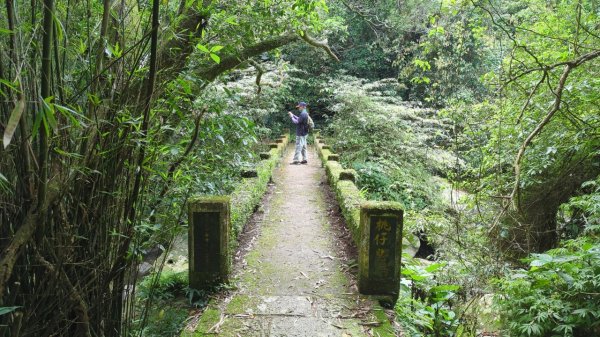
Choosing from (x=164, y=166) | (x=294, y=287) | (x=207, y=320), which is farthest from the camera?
(x=294, y=287)

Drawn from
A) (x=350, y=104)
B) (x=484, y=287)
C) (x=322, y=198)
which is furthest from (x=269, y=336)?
(x=350, y=104)

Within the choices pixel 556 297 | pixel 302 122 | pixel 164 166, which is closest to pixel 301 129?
pixel 302 122

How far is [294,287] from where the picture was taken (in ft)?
14.9

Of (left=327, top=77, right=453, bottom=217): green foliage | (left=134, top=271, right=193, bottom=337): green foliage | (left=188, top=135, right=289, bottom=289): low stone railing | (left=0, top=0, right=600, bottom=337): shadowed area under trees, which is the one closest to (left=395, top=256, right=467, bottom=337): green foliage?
(left=0, top=0, right=600, bottom=337): shadowed area under trees

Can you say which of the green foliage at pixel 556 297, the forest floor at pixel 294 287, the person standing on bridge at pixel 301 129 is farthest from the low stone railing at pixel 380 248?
the person standing on bridge at pixel 301 129

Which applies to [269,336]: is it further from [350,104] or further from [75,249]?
[350,104]

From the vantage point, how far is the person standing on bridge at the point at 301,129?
1149 centimetres

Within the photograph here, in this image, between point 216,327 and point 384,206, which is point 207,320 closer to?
point 216,327

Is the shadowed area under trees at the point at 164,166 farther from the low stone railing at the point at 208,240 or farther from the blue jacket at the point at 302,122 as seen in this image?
the blue jacket at the point at 302,122

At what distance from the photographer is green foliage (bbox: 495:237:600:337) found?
11.6 feet

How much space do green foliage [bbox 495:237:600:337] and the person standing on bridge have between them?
811 centimetres

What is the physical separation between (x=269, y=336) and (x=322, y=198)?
5.26m

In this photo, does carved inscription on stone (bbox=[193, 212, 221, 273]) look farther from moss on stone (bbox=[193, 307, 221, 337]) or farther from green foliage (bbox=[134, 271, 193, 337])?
moss on stone (bbox=[193, 307, 221, 337])

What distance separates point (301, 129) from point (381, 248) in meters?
7.93
